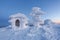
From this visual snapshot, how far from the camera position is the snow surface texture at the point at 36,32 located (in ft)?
10.8

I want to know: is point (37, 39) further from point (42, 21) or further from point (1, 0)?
point (1, 0)

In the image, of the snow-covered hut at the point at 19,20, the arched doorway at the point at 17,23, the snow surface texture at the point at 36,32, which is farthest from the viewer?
the arched doorway at the point at 17,23

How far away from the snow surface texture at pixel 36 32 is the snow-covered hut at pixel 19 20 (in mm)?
157

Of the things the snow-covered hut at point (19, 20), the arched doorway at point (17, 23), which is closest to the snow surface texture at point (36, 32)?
the snow-covered hut at point (19, 20)

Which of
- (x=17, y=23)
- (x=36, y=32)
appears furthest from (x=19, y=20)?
(x=36, y=32)

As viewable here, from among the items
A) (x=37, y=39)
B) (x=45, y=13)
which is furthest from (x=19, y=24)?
(x=37, y=39)

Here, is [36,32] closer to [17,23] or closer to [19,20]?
[19,20]

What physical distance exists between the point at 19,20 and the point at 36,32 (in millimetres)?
919

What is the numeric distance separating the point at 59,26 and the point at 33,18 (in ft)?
3.24

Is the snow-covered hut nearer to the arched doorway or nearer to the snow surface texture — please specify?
the arched doorway

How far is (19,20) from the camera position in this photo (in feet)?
14.0

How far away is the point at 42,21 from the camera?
4191mm

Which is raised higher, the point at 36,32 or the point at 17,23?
the point at 17,23

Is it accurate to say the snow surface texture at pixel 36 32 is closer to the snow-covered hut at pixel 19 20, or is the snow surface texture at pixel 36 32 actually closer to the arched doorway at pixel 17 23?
the snow-covered hut at pixel 19 20
